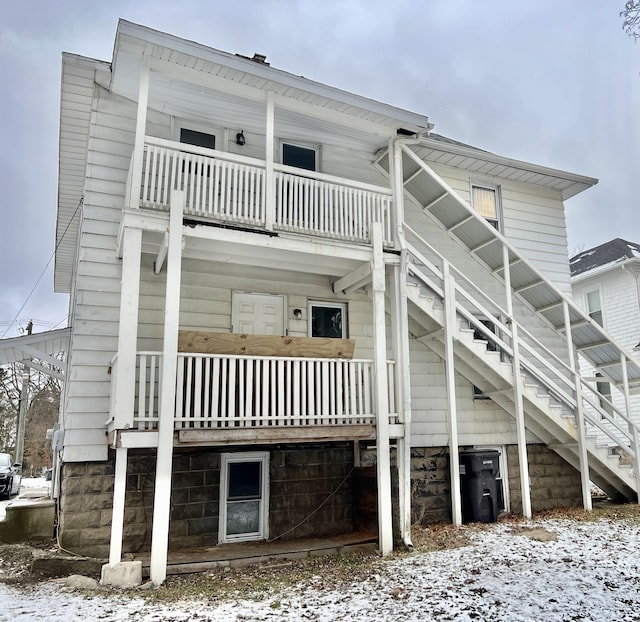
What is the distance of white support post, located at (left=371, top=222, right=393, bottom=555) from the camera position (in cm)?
798

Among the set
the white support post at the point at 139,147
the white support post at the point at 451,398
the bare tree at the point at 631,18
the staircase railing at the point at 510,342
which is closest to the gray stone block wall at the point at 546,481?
the staircase railing at the point at 510,342

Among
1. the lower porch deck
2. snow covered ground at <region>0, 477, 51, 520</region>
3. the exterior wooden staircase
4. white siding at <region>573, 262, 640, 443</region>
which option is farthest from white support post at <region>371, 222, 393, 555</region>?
white siding at <region>573, 262, 640, 443</region>

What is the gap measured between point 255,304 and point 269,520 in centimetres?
372

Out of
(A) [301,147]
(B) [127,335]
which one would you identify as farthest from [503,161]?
(B) [127,335]

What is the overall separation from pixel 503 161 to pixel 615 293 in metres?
10.3

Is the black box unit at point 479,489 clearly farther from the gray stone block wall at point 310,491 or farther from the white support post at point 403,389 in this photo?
the gray stone block wall at point 310,491

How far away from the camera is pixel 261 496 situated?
9133mm

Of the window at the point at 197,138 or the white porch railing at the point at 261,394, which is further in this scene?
the window at the point at 197,138

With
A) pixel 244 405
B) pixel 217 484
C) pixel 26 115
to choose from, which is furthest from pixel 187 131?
pixel 26 115

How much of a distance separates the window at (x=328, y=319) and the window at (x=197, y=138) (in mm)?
3492

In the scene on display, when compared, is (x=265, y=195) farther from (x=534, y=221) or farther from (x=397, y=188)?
(x=534, y=221)

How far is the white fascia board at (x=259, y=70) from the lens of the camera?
732cm

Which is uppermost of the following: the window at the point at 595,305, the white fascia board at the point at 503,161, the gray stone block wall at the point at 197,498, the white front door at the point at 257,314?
the white fascia board at the point at 503,161

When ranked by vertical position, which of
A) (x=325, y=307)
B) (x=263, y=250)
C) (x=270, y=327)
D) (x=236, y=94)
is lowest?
(x=270, y=327)
